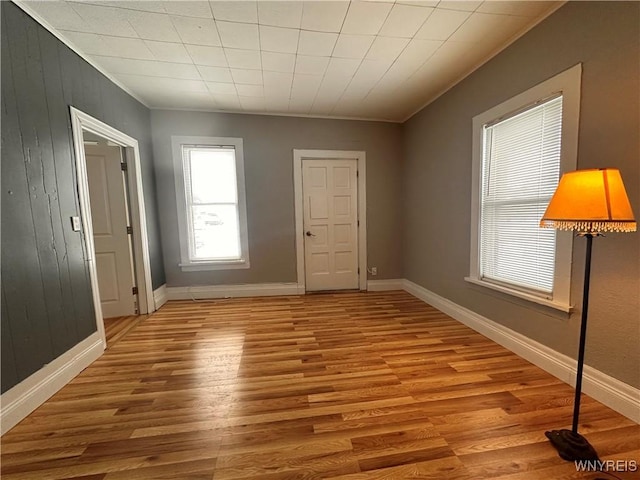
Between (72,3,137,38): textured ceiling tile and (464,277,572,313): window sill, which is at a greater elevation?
(72,3,137,38): textured ceiling tile

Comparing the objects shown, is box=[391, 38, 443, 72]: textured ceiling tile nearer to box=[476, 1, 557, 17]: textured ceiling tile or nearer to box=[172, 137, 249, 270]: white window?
box=[476, 1, 557, 17]: textured ceiling tile

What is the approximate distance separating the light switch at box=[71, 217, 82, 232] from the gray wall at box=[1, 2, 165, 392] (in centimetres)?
5

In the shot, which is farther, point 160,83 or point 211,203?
point 211,203

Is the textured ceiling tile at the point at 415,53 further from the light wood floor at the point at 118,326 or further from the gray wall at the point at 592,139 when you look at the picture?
the light wood floor at the point at 118,326

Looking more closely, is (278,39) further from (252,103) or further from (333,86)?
(252,103)

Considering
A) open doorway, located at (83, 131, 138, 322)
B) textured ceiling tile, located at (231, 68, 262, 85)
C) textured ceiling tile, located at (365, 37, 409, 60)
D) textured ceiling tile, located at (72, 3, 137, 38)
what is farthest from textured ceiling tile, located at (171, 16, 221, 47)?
open doorway, located at (83, 131, 138, 322)

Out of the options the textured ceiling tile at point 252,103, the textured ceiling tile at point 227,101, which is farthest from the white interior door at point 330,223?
the textured ceiling tile at point 227,101

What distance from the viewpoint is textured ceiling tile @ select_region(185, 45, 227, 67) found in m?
2.22

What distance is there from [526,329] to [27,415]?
3510 millimetres

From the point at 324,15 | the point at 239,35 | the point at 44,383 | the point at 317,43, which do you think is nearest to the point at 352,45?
the point at 317,43

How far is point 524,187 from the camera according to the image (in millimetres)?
2156

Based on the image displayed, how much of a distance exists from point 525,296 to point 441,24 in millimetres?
2194

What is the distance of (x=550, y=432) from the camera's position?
4.53ft

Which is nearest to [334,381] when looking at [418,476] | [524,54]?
[418,476]
